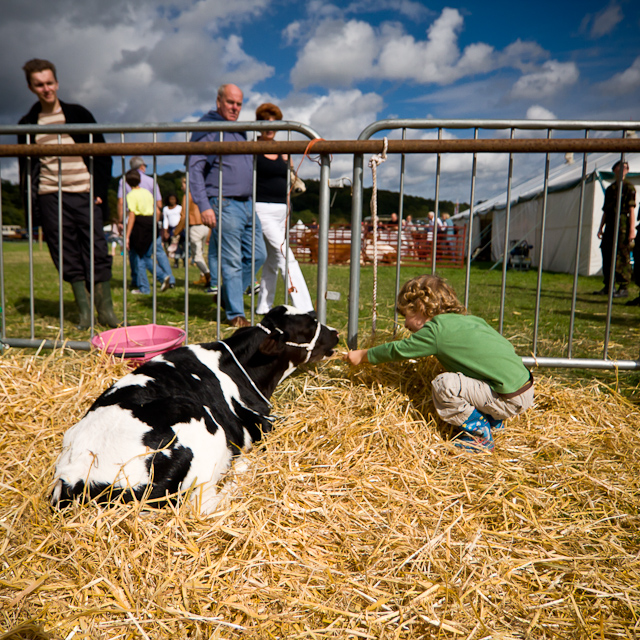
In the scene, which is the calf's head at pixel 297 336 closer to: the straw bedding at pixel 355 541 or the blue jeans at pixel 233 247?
the straw bedding at pixel 355 541

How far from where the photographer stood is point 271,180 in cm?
543

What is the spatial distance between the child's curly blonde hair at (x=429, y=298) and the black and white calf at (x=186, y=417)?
58 cm

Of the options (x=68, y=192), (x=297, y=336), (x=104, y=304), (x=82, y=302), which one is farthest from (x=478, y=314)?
(x=68, y=192)

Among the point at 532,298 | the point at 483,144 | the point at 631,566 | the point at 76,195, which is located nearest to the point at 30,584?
the point at 631,566

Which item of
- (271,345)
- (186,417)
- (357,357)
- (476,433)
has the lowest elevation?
(476,433)

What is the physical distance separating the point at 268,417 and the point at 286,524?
876 mm

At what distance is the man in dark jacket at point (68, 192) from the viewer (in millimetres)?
4762

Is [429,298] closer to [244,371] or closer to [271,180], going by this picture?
[244,371]

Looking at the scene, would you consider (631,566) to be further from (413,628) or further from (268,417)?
(268,417)

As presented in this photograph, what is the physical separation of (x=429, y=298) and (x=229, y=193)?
9.52 feet

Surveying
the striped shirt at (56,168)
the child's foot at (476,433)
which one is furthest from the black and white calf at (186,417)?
the striped shirt at (56,168)

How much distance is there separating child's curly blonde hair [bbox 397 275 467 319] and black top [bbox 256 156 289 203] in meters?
2.88

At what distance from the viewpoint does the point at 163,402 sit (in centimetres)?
238

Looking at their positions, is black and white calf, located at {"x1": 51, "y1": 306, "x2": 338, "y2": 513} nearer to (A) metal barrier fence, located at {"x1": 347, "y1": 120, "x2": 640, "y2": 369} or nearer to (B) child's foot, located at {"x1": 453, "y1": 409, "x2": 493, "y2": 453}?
(A) metal barrier fence, located at {"x1": 347, "y1": 120, "x2": 640, "y2": 369}
